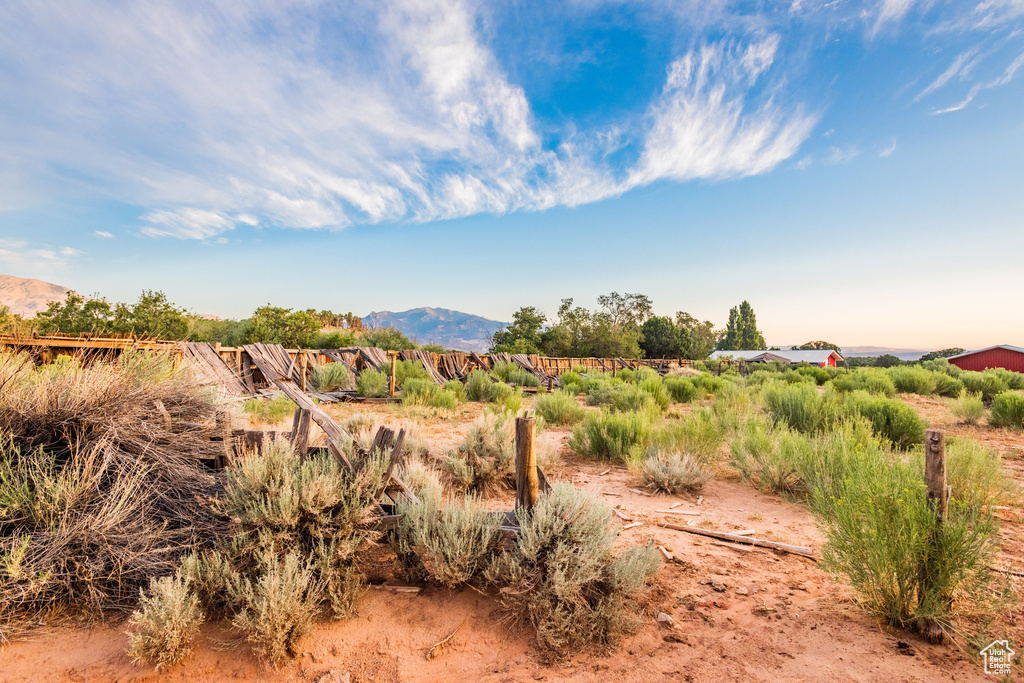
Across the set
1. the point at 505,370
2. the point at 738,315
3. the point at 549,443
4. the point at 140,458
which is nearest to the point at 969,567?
the point at 549,443

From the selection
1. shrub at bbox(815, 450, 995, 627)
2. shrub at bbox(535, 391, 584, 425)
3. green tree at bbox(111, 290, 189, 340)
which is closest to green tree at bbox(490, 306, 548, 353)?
green tree at bbox(111, 290, 189, 340)

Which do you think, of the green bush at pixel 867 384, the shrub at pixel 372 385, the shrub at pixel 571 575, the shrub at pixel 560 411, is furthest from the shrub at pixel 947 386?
the shrub at pixel 372 385

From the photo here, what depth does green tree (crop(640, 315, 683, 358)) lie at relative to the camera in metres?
49.9

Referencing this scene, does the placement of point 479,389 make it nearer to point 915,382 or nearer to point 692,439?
point 692,439

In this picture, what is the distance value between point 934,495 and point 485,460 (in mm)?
4197

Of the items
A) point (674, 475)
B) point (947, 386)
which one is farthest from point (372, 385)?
point (947, 386)

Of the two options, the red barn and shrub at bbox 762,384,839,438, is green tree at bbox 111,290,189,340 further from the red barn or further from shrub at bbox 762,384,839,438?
the red barn

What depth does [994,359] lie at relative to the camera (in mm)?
34500

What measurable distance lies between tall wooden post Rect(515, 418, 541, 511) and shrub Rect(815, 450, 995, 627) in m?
2.05

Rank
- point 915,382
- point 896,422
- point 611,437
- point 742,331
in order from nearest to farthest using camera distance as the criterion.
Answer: point 611,437 < point 896,422 < point 915,382 < point 742,331

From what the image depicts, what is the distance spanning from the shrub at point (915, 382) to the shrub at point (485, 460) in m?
17.3

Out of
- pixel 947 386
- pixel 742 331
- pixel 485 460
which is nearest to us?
pixel 485 460

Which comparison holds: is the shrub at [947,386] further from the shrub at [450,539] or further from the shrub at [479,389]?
the shrub at [450,539]

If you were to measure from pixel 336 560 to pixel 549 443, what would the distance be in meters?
4.18
